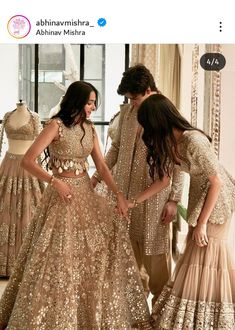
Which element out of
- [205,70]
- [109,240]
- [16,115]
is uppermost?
[205,70]

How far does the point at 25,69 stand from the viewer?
3805mm

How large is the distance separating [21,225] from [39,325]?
4.30ft

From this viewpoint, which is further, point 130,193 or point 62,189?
point 130,193

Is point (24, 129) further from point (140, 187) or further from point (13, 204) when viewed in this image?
point (140, 187)

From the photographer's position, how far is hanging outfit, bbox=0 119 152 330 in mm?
2719

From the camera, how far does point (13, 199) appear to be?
12.8ft

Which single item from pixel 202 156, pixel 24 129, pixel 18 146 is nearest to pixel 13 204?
pixel 18 146
